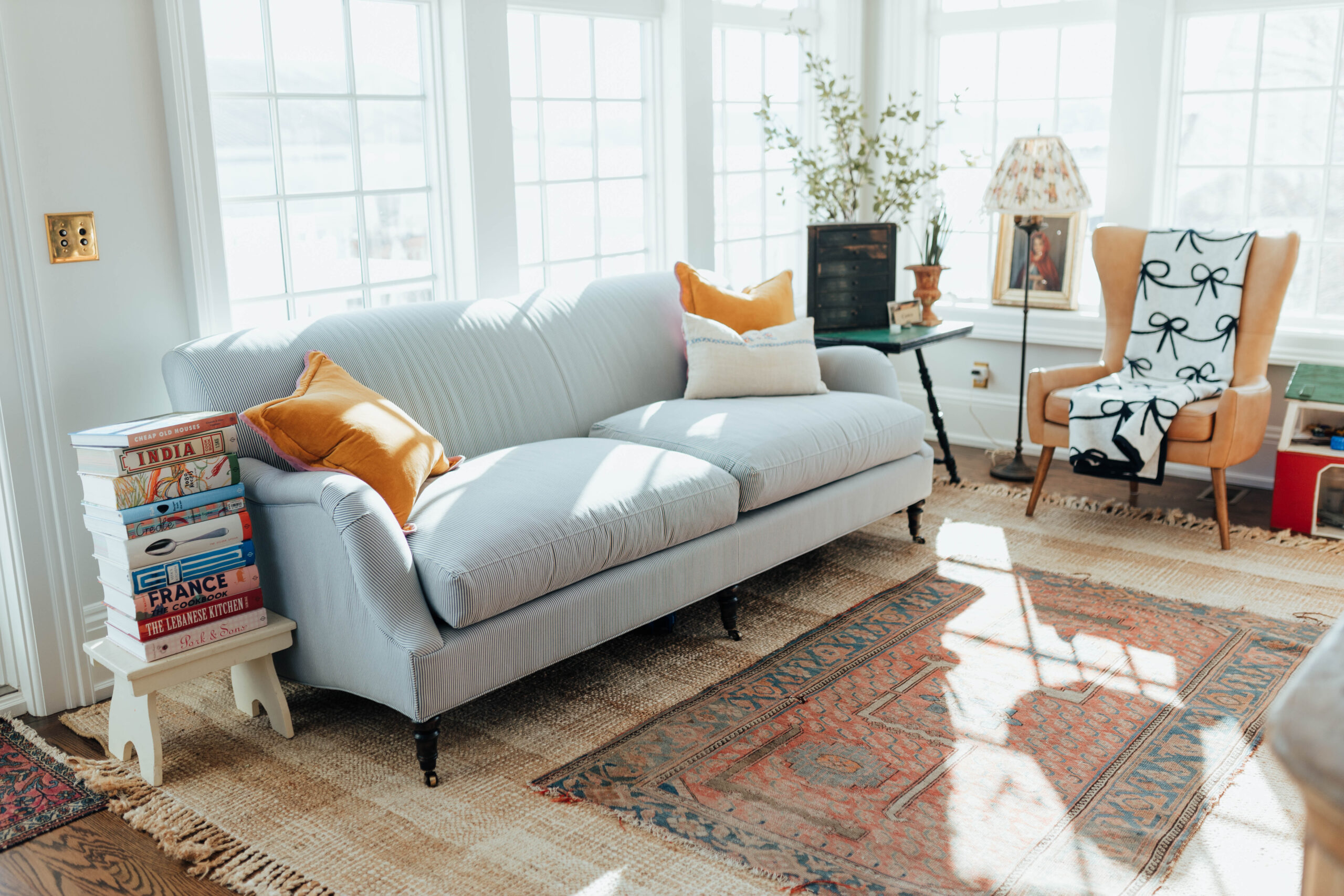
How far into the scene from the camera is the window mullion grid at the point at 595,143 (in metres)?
4.09

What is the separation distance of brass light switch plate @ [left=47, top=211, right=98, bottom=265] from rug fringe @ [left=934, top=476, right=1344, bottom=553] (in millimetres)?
3155

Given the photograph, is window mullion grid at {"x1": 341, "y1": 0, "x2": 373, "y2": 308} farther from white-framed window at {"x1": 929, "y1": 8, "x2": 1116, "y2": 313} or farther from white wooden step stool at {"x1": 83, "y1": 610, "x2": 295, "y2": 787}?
white-framed window at {"x1": 929, "y1": 8, "x2": 1116, "y2": 313}

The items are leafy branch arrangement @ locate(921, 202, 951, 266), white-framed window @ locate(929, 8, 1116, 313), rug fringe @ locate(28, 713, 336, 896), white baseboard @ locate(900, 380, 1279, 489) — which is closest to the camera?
rug fringe @ locate(28, 713, 336, 896)

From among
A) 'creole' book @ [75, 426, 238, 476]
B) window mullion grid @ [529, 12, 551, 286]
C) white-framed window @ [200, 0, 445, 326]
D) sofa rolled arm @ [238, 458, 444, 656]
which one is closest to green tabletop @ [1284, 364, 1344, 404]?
window mullion grid @ [529, 12, 551, 286]

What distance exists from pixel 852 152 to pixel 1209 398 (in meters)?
2.08

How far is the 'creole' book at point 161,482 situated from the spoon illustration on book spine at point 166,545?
9 centimetres

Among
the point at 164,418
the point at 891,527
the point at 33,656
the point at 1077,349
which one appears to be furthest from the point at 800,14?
the point at 33,656

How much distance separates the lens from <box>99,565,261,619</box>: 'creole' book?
238cm

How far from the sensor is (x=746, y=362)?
144 inches

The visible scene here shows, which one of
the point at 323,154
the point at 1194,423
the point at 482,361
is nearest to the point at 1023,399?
the point at 1194,423

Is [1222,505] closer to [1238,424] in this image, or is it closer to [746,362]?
[1238,424]

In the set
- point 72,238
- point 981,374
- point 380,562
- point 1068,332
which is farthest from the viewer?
point 981,374

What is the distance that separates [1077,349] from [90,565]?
152 inches

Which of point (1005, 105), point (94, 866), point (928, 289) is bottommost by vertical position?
point (94, 866)
